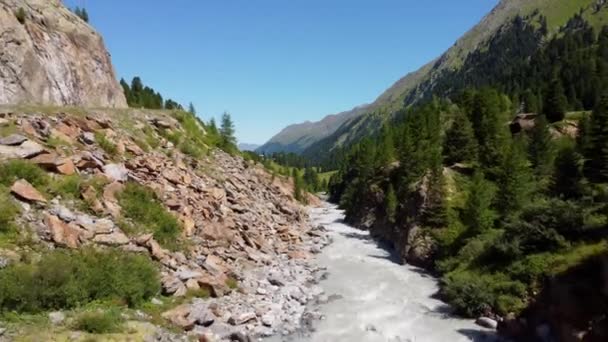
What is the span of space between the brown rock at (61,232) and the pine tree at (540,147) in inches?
1984

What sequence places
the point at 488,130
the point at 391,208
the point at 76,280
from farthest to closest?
1. the point at 488,130
2. the point at 391,208
3. the point at 76,280

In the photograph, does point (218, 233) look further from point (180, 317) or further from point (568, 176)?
point (568, 176)

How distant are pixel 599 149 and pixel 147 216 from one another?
43.8 metres

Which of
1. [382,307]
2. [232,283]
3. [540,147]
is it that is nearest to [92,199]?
[232,283]

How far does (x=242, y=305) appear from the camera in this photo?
27.9m

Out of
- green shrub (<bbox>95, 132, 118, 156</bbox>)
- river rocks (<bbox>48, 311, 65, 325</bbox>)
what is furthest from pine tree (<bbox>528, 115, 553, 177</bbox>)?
river rocks (<bbox>48, 311, 65, 325</bbox>)

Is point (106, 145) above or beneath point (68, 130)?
beneath

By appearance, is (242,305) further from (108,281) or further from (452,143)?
(452,143)

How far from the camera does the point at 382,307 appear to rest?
102ft

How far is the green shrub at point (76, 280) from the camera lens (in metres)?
18.2

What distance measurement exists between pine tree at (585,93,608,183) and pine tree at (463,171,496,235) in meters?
10.1

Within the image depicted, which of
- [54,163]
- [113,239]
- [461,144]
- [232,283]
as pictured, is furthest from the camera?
[461,144]

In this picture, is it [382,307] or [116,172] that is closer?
[382,307]

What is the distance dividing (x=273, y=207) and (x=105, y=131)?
2788cm
